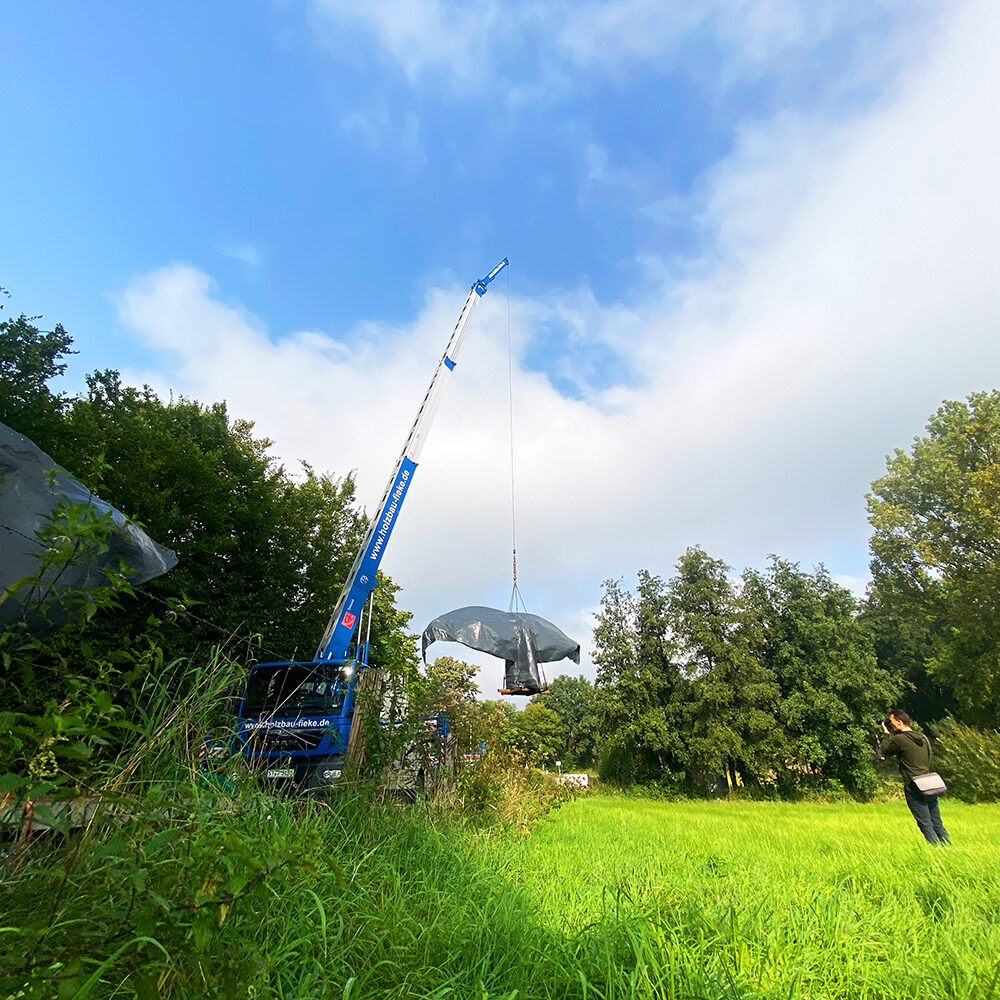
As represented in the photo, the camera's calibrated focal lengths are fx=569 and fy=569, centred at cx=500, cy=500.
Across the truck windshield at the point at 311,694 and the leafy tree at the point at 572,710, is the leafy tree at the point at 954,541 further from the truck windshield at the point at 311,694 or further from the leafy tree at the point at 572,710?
the leafy tree at the point at 572,710

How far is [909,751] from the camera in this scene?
636 cm

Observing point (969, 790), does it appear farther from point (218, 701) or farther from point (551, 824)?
point (218, 701)

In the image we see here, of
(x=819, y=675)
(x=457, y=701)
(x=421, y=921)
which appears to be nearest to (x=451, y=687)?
(x=457, y=701)

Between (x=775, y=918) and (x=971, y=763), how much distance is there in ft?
69.2

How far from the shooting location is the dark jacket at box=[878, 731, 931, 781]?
246 inches

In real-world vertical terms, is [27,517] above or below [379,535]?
below

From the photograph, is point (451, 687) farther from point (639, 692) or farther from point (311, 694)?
point (639, 692)

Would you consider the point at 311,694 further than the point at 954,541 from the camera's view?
Result: No

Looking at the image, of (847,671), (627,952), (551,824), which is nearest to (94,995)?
(627,952)

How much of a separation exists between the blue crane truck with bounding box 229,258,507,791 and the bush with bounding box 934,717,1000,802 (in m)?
19.4

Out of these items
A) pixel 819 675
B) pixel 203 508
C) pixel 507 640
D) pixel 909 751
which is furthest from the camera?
pixel 819 675

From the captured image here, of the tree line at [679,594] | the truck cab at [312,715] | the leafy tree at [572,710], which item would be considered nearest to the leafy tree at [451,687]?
the truck cab at [312,715]

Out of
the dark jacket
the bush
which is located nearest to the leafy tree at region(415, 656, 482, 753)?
the dark jacket

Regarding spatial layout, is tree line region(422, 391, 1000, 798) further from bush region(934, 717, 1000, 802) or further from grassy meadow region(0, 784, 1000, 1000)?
grassy meadow region(0, 784, 1000, 1000)
